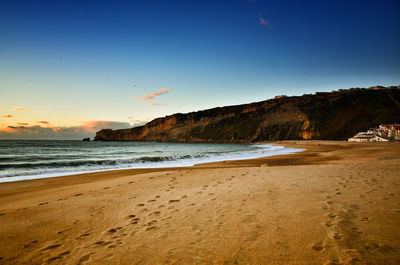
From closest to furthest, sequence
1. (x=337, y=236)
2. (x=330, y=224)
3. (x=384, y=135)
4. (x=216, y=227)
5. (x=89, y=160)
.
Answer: (x=337, y=236) → (x=330, y=224) → (x=216, y=227) → (x=89, y=160) → (x=384, y=135)

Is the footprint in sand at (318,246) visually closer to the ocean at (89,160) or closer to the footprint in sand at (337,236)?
the footprint in sand at (337,236)

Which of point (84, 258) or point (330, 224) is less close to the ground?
point (330, 224)

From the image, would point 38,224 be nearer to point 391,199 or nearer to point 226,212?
point 226,212

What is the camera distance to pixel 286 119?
107 meters

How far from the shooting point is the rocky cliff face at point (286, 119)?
8531 centimetres

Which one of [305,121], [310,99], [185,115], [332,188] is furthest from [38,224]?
[185,115]

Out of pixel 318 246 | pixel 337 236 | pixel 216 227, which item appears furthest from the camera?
pixel 216 227

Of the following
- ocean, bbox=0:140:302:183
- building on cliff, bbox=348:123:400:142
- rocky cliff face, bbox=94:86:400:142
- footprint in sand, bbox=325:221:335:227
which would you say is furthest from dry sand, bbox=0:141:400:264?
rocky cliff face, bbox=94:86:400:142

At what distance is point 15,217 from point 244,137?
112618 mm

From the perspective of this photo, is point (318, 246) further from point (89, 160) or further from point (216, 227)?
point (89, 160)

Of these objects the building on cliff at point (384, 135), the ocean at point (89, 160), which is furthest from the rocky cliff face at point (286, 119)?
the ocean at point (89, 160)

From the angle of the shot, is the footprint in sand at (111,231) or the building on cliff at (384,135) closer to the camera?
the footprint in sand at (111,231)

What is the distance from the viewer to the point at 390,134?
196 feet

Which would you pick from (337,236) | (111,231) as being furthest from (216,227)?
(111,231)
